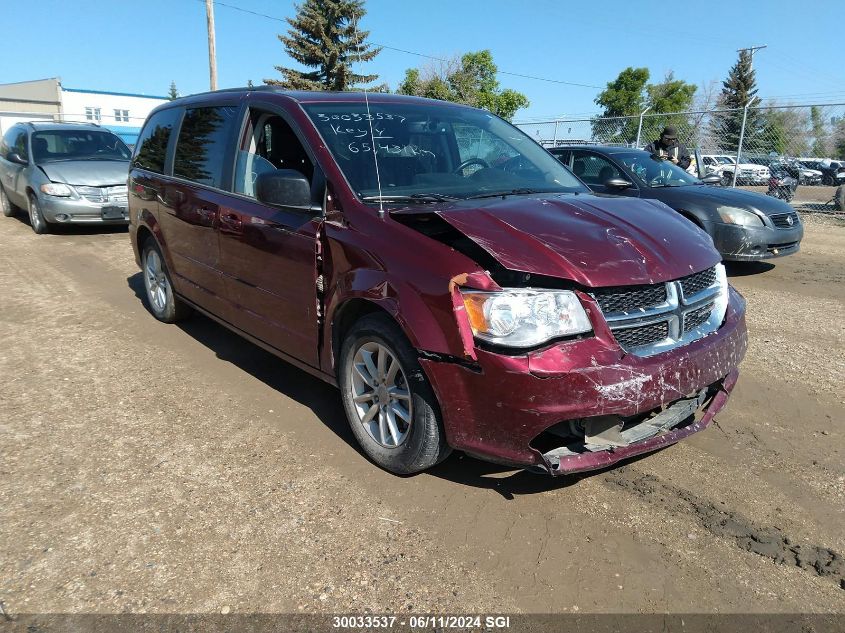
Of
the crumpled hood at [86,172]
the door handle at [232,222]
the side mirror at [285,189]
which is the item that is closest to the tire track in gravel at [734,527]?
the side mirror at [285,189]

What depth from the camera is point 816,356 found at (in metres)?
5.16

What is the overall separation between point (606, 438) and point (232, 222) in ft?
9.13

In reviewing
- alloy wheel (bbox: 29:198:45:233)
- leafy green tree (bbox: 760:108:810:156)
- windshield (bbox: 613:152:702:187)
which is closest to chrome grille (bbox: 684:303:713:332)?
windshield (bbox: 613:152:702:187)

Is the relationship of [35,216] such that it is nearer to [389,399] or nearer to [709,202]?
[389,399]

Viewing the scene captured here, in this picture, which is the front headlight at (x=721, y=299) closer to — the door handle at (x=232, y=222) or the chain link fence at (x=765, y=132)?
the door handle at (x=232, y=222)

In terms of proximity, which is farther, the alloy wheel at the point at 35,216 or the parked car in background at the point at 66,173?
the alloy wheel at the point at 35,216

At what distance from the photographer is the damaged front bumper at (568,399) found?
2.58 m

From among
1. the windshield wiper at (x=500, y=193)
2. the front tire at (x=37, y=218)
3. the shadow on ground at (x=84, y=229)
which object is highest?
the windshield wiper at (x=500, y=193)

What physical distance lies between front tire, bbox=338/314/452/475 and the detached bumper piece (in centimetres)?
55

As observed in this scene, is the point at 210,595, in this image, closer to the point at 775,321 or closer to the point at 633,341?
the point at 633,341

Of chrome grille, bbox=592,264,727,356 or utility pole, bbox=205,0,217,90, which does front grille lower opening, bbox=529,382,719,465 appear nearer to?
chrome grille, bbox=592,264,727,356

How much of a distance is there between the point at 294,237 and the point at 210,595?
76.2 inches

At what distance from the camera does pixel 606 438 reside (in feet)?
9.11

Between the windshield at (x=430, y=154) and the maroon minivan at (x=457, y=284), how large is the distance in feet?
0.05
